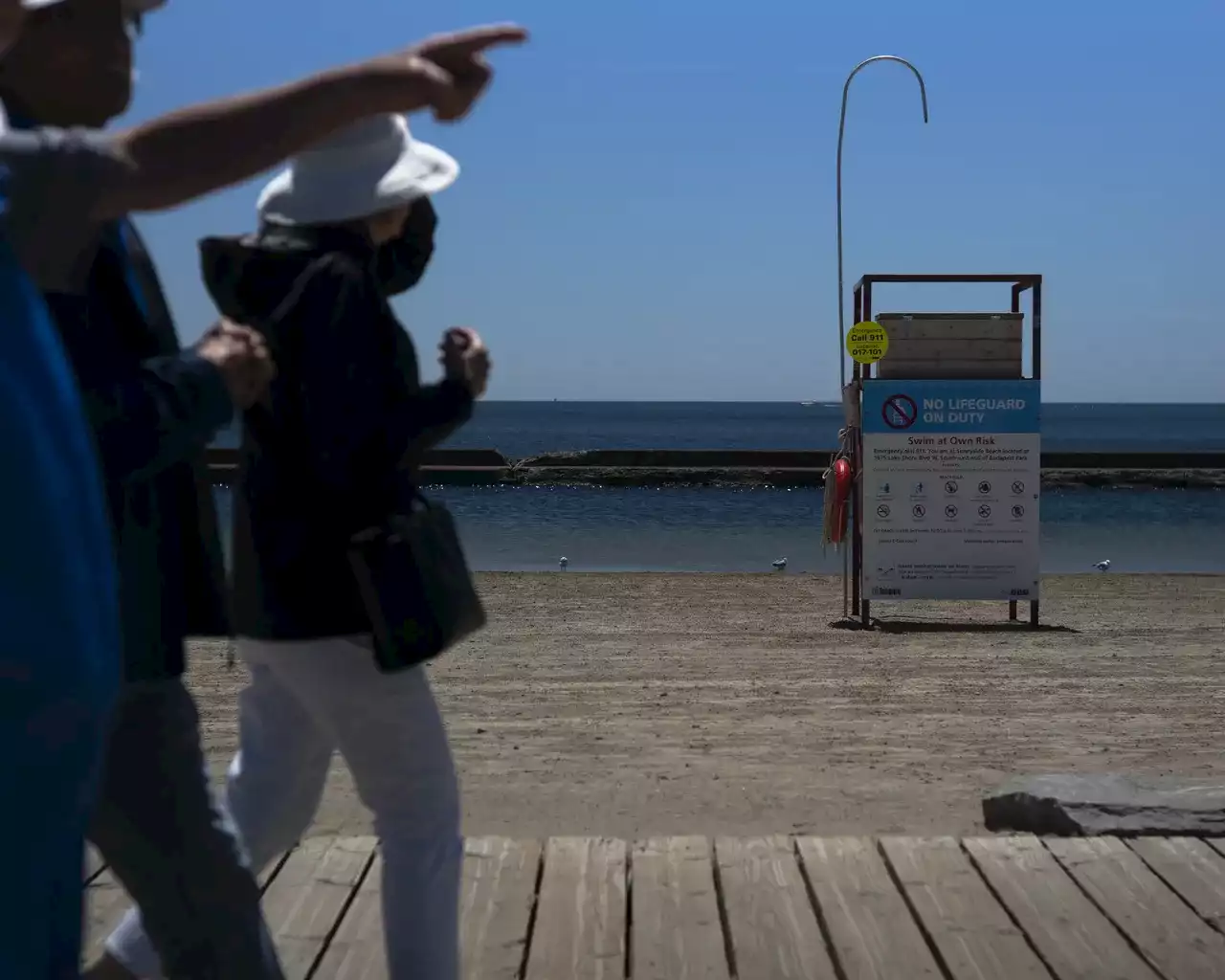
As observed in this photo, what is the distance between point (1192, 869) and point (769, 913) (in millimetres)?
1196

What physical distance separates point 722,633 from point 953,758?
170 inches

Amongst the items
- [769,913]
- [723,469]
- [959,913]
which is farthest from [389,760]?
[723,469]

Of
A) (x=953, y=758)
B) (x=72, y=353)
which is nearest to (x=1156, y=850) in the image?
(x=953, y=758)

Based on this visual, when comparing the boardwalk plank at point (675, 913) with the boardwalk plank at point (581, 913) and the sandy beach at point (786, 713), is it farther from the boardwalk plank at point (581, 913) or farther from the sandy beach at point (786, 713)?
the sandy beach at point (786, 713)

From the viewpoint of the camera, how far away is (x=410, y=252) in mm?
2535

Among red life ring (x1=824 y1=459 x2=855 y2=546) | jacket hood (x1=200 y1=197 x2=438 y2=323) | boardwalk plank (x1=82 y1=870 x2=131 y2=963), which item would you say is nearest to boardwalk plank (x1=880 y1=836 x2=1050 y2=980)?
boardwalk plank (x1=82 y1=870 x2=131 y2=963)

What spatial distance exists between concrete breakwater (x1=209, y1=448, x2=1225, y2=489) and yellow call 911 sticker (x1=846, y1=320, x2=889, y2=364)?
130 feet

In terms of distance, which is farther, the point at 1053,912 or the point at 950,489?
the point at 950,489

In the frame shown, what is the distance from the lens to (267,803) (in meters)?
2.73

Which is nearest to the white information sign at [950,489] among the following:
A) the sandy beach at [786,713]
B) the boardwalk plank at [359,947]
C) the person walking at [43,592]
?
the sandy beach at [786,713]

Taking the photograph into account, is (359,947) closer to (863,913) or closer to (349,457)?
(863,913)

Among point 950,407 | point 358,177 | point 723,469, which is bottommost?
point 723,469

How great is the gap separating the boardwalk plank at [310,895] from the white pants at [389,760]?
0.69 metres

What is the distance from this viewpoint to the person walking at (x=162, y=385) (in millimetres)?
1728
